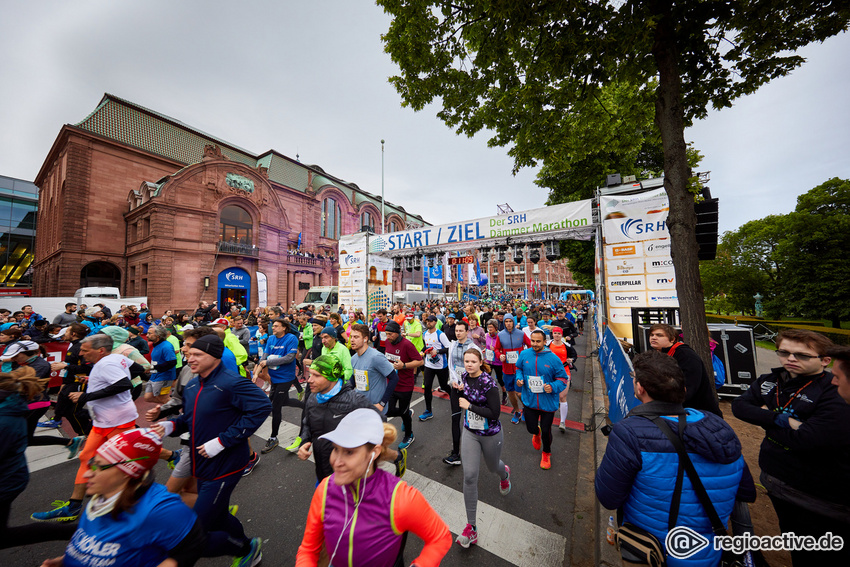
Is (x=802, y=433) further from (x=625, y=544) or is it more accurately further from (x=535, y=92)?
(x=535, y=92)

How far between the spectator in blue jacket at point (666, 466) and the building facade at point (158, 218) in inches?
946

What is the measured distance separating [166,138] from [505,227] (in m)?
29.0

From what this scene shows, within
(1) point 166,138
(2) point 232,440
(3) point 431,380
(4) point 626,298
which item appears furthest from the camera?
(1) point 166,138

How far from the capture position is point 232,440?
2.50 metres

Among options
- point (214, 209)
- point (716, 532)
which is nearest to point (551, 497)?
point (716, 532)

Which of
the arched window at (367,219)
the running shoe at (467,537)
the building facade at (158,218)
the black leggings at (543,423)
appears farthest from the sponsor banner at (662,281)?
the arched window at (367,219)

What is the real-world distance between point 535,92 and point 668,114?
1.97 metres

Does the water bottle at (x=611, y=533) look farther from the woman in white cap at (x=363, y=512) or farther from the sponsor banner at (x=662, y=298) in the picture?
the sponsor banner at (x=662, y=298)

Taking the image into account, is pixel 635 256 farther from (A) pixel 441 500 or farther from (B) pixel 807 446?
(A) pixel 441 500

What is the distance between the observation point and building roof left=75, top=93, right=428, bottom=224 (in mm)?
20578

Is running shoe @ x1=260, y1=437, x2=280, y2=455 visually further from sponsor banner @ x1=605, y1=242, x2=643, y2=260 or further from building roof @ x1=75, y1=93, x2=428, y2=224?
building roof @ x1=75, y1=93, x2=428, y2=224

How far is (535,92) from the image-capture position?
4.77 m

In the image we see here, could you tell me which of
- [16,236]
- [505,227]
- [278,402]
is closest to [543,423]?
[278,402]

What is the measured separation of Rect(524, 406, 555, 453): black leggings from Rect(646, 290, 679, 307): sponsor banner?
225 inches
